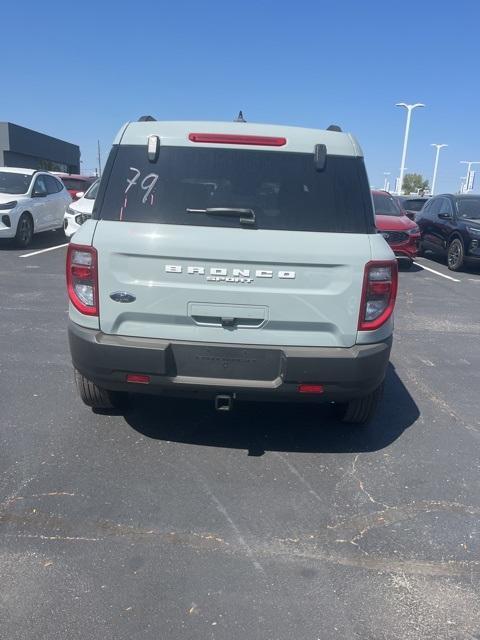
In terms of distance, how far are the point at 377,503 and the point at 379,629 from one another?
980mm

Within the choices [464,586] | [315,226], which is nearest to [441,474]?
[464,586]

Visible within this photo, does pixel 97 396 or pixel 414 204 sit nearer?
pixel 97 396

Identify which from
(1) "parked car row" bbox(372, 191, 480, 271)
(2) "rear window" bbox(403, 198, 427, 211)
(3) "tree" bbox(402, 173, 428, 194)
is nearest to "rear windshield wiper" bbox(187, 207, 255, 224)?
(1) "parked car row" bbox(372, 191, 480, 271)

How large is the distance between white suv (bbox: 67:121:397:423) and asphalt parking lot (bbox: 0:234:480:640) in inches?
22.1

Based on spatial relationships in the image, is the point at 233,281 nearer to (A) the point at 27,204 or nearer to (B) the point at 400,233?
(B) the point at 400,233

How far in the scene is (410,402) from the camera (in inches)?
190

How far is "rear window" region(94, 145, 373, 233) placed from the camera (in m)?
3.31

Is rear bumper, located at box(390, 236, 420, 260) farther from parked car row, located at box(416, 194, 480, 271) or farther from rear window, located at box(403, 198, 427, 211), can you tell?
rear window, located at box(403, 198, 427, 211)

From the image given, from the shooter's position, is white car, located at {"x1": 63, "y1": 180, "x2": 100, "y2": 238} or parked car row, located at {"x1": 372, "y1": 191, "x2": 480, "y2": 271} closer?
parked car row, located at {"x1": 372, "y1": 191, "x2": 480, "y2": 271}

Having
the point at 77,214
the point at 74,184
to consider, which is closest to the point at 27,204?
the point at 77,214

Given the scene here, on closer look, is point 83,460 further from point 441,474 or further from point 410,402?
point 410,402

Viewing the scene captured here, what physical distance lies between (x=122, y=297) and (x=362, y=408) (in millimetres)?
1836

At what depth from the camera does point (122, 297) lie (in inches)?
129

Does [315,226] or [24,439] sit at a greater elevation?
[315,226]
